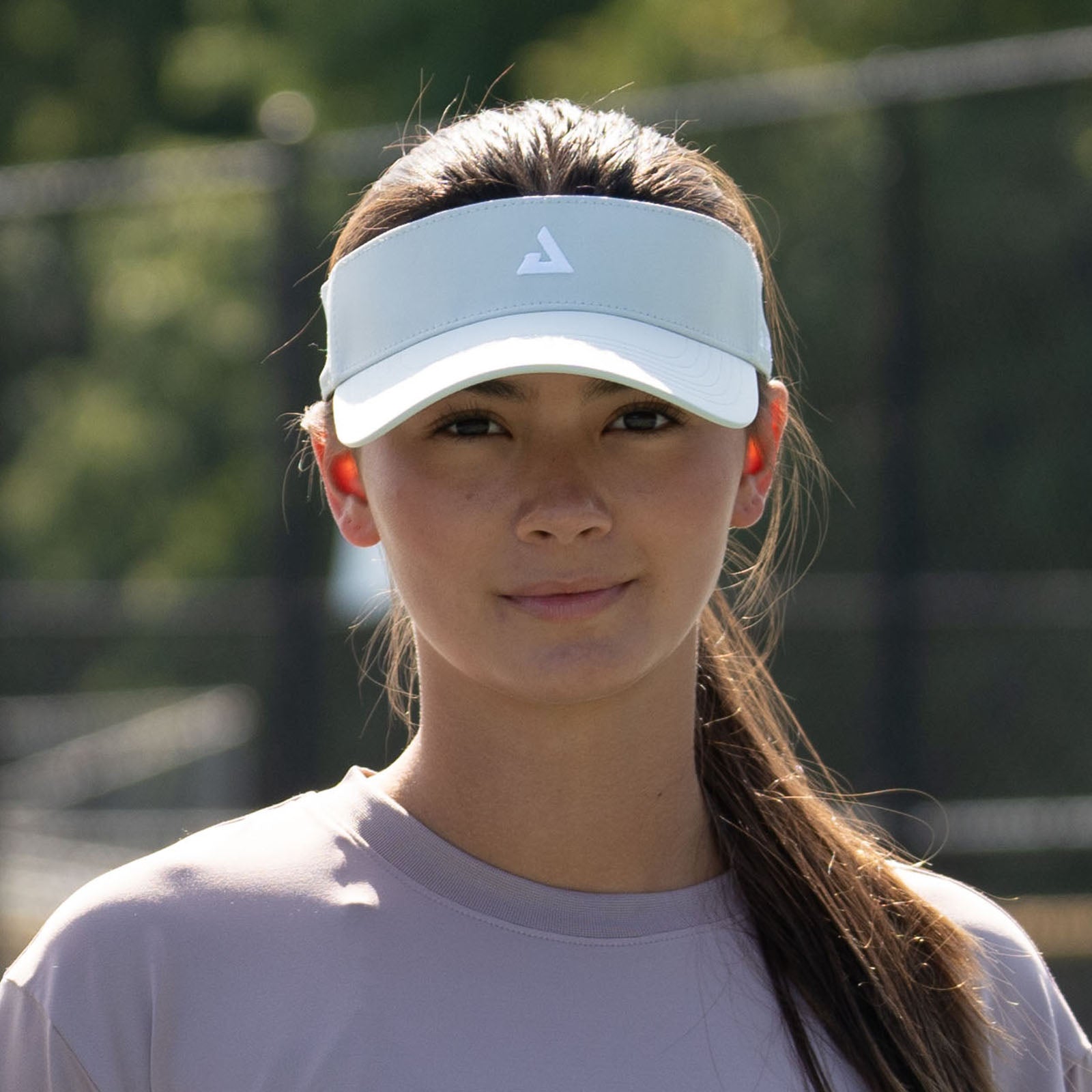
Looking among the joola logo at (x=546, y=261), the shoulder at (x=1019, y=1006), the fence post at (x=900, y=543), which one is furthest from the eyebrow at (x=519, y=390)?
the fence post at (x=900, y=543)

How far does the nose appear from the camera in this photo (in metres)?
1.76

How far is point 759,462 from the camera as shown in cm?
207

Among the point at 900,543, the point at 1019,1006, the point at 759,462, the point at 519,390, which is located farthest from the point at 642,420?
the point at 900,543

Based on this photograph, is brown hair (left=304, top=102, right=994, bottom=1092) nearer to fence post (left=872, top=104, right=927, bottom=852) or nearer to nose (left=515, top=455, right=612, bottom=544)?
nose (left=515, top=455, right=612, bottom=544)

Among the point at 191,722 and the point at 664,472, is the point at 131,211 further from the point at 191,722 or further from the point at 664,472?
the point at 664,472

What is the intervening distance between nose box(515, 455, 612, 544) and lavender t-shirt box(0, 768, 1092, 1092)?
337 millimetres

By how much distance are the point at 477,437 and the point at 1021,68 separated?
13.1 feet

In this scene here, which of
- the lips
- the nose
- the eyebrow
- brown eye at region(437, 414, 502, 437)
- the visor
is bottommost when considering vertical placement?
the lips

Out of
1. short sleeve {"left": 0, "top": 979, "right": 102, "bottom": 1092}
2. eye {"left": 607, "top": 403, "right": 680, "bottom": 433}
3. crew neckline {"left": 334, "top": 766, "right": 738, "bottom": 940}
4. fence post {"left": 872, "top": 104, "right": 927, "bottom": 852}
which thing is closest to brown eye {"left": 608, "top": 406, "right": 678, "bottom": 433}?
eye {"left": 607, "top": 403, "right": 680, "bottom": 433}

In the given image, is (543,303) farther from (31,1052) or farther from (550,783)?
(31,1052)

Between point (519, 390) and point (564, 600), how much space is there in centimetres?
20

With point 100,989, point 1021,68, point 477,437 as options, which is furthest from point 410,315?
point 1021,68

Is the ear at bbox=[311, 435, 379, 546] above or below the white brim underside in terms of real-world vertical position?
below

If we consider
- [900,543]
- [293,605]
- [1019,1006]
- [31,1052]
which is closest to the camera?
[31,1052]
